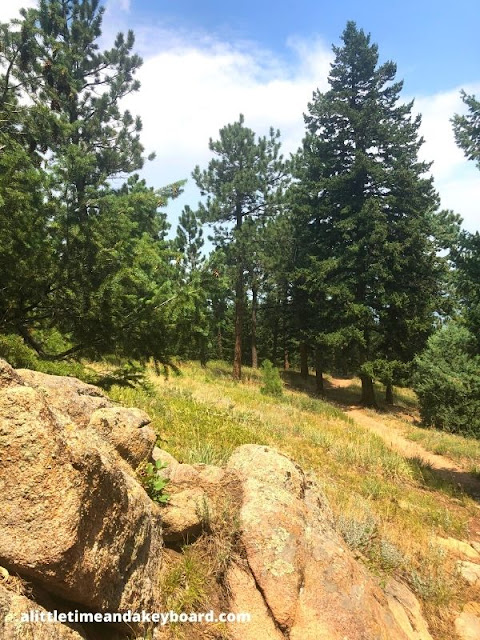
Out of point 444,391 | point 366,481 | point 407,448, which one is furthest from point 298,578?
point 444,391

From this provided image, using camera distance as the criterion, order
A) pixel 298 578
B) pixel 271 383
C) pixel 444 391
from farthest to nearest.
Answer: pixel 444 391, pixel 271 383, pixel 298 578

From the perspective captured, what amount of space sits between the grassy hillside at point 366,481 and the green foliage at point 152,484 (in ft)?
5.64

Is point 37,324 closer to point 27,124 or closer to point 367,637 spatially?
point 367,637

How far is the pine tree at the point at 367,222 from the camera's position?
2077 cm

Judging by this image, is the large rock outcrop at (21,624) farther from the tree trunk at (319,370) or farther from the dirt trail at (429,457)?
the tree trunk at (319,370)

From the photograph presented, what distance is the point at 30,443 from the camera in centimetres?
213

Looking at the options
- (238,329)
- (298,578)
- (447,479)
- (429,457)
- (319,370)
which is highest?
(238,329)

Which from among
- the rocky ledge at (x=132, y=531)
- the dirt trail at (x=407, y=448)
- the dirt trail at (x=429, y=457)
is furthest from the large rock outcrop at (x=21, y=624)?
the dirt trail at (x=407, y=448)

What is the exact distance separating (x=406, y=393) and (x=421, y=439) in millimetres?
17316

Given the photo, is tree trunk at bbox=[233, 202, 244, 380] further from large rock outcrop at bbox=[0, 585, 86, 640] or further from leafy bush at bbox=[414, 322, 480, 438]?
large rock outcrop at bbox=[0, 585, 86, 640]

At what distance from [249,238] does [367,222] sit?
6354mm

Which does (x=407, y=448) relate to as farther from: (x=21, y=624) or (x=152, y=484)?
(x=21, y=624)

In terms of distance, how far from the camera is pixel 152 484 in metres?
3.77

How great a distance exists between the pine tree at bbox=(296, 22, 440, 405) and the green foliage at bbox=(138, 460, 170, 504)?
17536 millimetres
